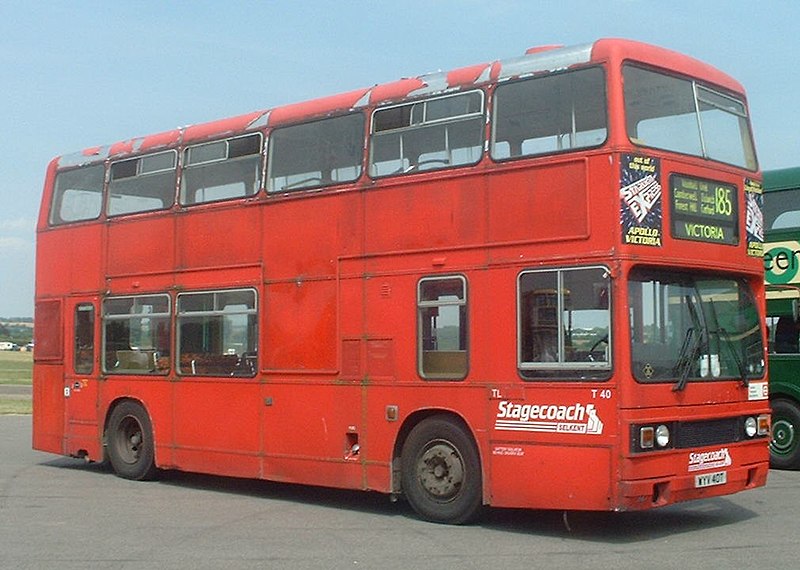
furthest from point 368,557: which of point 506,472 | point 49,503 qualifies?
point 49,503

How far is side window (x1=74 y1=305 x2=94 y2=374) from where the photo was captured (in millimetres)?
16094

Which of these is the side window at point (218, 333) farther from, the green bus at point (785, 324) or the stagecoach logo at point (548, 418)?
the green bus at point (785, 324)

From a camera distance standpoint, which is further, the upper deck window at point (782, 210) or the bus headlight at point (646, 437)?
the upper deck window at point (782, 210)

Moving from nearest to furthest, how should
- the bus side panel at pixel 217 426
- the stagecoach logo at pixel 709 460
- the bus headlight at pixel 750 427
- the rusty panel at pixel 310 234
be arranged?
→ the stagecoach logo at pixel 709 460
the bus headlight at pixel 750 427
the rusty panel at pixel 310 234
the bus side panel at pixel 217 426

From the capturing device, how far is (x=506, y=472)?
1054cm

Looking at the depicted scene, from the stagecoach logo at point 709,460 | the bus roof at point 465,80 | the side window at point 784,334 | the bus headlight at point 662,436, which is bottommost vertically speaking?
the stagecoach logo at point 709,460

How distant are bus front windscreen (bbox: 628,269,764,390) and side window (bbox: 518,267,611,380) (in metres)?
0.28

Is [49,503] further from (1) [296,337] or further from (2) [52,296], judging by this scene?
(2) [52,296]

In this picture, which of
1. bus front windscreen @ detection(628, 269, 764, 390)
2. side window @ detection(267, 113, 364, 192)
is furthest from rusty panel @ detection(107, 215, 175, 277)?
bus front windscreen @ detection(628, 269, 764, 390)

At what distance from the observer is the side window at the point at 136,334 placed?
14.9 metres

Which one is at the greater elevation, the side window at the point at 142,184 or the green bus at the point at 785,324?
the side window at the point at 142,184

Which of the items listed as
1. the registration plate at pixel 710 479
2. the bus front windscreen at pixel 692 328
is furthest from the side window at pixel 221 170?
the registration plate at pixel 710 479

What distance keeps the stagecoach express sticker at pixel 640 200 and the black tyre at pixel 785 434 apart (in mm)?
6953

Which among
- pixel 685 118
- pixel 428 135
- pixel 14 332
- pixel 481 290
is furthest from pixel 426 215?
pixel 14 332
